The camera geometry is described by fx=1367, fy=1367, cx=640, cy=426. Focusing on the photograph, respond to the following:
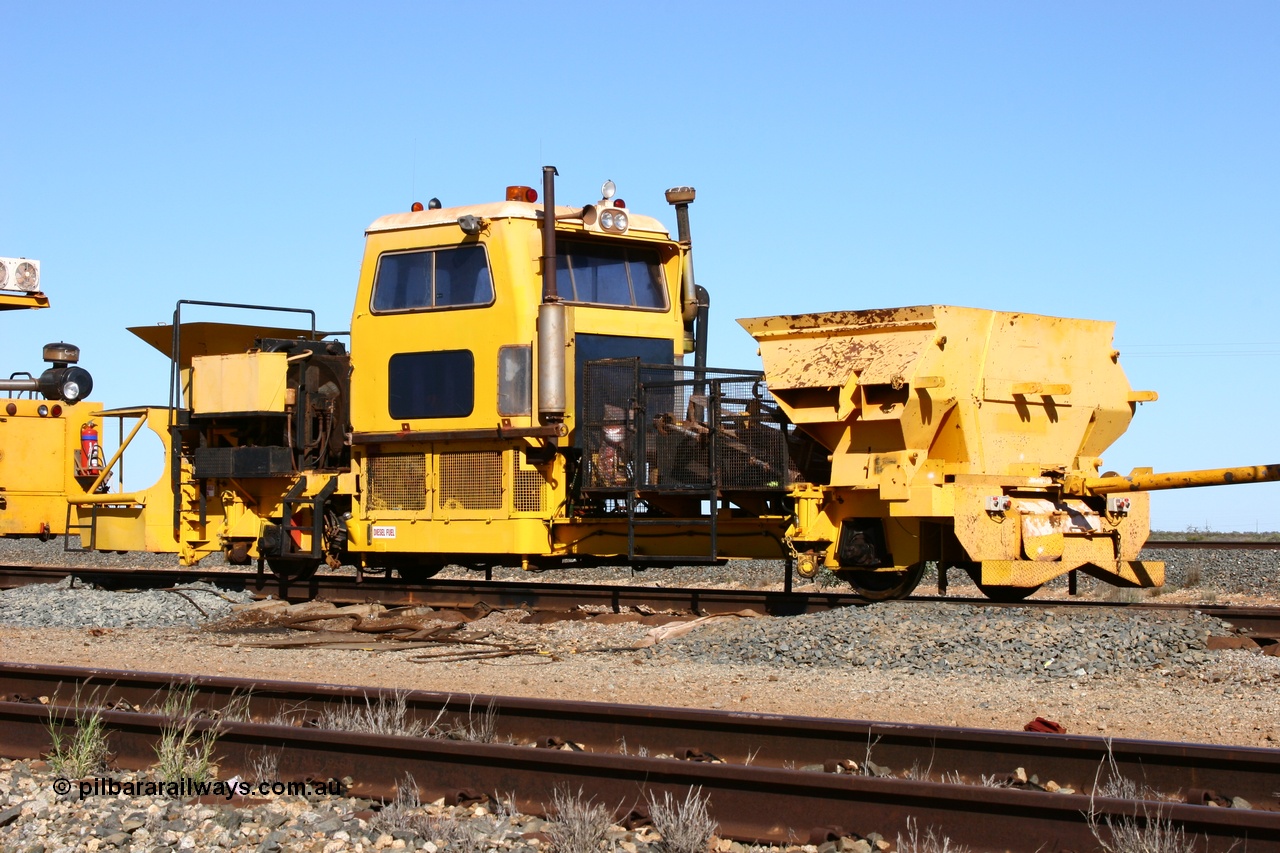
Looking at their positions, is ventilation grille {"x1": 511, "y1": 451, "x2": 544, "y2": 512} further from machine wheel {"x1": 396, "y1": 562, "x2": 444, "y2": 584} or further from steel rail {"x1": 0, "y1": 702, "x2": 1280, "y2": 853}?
steel rail {"x1": 0, "y1": 702, "x2": 1280, "y2": 853}

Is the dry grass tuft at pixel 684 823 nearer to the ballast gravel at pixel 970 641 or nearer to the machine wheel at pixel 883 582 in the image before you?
the ballast gravel at pixel 970 641

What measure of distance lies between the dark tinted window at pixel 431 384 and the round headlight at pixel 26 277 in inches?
266

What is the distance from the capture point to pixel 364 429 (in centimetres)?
1276

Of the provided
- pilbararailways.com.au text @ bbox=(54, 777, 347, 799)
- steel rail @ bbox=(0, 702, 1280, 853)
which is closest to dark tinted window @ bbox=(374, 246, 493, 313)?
steel rail @ bbox=(0, 702, 1280, 853)

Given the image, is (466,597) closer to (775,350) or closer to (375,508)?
(375,508)

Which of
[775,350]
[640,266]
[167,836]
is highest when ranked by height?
[640,266]

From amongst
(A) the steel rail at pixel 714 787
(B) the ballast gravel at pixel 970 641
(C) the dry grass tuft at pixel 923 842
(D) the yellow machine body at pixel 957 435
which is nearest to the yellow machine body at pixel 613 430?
(D) the yellow machine body at pixel 957 435

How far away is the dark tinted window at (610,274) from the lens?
12.2 meters

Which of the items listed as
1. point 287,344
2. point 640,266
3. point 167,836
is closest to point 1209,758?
point 167,836

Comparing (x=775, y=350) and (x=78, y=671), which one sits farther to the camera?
(x=775, y=350)

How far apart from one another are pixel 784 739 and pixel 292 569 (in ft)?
31.6

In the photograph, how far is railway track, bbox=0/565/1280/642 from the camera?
10.0 metres

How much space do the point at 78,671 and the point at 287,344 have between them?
6123 millimetres

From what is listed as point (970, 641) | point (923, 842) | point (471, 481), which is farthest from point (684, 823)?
point (471, 481)
